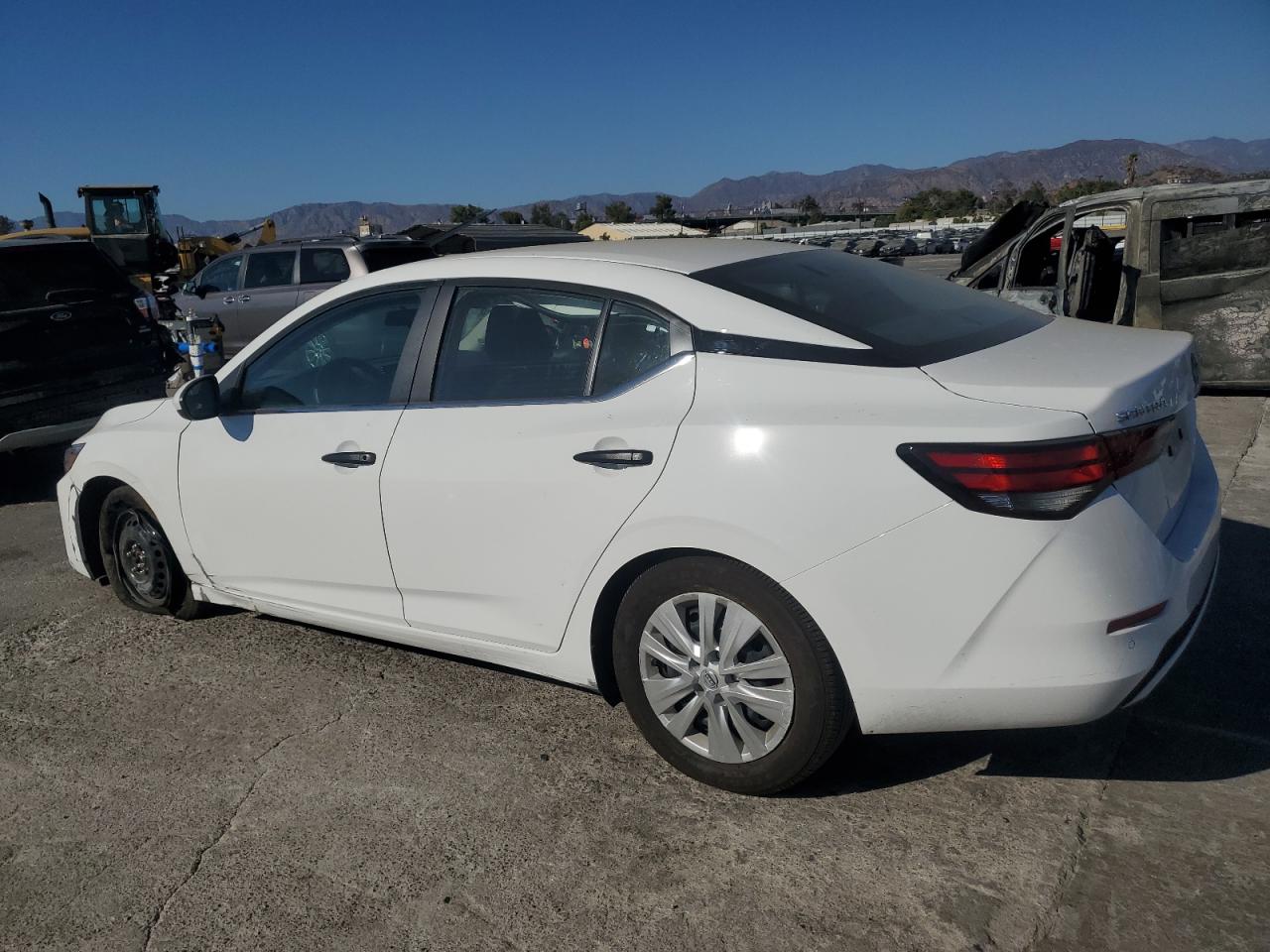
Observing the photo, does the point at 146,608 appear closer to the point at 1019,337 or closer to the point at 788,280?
the point at 788,280

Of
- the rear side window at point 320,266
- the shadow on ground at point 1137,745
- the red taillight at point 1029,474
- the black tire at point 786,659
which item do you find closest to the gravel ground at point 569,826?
the shadow on ground at point 1137,745

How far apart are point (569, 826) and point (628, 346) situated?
142 cm

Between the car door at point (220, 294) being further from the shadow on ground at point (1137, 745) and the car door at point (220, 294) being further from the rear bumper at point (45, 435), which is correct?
the shadow on ground at point (1137, 745)

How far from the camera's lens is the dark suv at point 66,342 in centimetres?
710

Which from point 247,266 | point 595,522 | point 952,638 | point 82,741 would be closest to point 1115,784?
point 952,638

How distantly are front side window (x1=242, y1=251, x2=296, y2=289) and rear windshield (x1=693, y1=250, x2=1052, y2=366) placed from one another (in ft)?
35.5

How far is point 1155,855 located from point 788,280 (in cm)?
191

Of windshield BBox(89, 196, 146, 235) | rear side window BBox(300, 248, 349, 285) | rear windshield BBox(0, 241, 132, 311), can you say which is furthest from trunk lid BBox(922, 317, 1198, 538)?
windshield BBox(89, 196, 146, 235)

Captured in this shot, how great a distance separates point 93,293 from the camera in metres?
7.64

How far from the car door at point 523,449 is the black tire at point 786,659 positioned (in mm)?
215

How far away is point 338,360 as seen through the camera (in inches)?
152

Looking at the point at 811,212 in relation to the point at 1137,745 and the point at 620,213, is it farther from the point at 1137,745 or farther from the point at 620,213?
the point at 1137,745

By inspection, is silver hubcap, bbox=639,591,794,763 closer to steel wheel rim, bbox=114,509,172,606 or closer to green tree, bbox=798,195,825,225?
steel wheel rim, bbox=114,509,172,606

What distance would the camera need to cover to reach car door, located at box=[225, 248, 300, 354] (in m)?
12.9
